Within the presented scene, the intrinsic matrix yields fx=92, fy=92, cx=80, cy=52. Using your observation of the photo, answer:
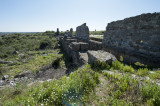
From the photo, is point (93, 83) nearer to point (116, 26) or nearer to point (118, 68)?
point (118, 68)

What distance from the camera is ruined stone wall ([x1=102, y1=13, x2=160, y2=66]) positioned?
3.90 meters

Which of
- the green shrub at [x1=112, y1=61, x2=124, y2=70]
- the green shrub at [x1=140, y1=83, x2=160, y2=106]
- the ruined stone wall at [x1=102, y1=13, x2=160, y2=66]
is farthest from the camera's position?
the ruined stone wall at [x1=102, y1=13, x2=160, y2=66]

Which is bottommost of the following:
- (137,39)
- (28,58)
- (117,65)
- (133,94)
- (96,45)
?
(28,58)

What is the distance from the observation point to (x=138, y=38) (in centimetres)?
462

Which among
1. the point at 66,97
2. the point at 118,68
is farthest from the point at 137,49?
the point at 66,97

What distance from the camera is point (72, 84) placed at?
97.7 inches

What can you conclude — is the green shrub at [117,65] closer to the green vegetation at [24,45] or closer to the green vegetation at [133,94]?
the green vegetation at [133,94]

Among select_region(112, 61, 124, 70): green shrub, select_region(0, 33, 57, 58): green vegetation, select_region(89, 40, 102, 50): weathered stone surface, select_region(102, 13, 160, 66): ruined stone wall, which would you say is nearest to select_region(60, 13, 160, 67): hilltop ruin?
select_region(102, 13, 160, 66): ruined stone wall

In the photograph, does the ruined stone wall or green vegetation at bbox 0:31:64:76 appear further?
green vegetation at bbox 0:31:64:76

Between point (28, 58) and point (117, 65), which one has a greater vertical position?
point (117, 65)

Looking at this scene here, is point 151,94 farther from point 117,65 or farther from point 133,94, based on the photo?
point 117,65

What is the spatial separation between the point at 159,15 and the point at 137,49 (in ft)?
5.45

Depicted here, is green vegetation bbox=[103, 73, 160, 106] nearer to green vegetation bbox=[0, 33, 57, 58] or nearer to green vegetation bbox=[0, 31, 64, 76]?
green vegetation bbox=[0, 31, 64, 76]

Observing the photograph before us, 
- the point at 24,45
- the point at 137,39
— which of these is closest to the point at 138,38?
the point at 137,39
